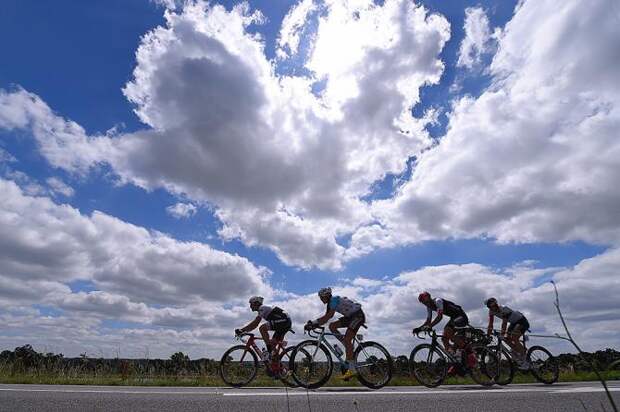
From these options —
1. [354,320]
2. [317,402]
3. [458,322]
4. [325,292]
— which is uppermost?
[325,292]

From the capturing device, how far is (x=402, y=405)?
19.9 ft

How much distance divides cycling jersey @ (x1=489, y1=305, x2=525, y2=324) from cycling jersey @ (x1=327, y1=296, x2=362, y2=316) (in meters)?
3.83

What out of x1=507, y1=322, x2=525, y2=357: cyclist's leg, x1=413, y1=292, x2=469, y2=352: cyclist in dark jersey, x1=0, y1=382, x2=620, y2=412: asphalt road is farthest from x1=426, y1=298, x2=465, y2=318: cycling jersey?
x1=0, y1=382, x2=620, y2=412: asphalt road

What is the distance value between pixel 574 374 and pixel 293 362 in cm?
847

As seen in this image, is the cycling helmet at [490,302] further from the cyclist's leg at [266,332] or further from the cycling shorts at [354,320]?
the cyclist's leg at [266,332]

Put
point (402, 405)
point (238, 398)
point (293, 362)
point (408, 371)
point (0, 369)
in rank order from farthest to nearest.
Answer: point (0, 369) < point (408, 371) < point (293, 362) < point (238, 398) < point (402, 405)

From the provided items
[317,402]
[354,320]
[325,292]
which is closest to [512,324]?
[354,320]

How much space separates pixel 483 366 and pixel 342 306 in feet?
11.9

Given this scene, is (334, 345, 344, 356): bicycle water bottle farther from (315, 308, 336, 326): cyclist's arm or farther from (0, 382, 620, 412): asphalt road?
(0, 382, 620, 412): asphalt road

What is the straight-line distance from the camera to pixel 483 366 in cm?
1027

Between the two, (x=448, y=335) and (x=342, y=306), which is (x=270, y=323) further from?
(x=448, y=335)

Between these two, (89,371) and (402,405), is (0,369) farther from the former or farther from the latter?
(402,405)

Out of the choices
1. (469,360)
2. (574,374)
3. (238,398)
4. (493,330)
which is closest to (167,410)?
(238,398)

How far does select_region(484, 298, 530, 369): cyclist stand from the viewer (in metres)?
10.7
